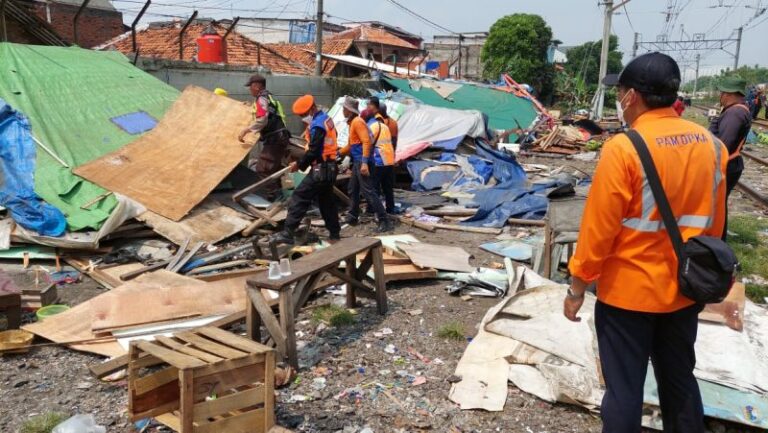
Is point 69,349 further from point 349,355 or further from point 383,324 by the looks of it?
point 383,324

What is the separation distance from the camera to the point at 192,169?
7602mm

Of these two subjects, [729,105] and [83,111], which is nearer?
[729,105]

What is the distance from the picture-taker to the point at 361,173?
816cm

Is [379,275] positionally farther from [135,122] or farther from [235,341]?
[135,122]

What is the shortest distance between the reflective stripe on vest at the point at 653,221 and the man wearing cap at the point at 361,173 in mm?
5751

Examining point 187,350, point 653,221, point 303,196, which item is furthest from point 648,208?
point 303,196

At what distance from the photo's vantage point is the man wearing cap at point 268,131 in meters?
7.95

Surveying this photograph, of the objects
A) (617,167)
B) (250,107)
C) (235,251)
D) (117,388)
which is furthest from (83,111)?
(617,167)

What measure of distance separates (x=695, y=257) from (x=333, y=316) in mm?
3205

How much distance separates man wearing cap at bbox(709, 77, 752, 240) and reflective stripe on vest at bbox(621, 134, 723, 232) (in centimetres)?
350

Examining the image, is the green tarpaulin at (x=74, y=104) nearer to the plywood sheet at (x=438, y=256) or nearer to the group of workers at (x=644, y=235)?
the plywood sheet at (x=438, y=256)

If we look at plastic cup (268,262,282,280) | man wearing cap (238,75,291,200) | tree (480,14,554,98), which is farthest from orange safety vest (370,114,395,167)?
tree (480,14,554,98)

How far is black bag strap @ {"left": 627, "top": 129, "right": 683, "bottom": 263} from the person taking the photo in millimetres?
2270

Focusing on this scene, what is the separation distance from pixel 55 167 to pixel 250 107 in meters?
2.68
